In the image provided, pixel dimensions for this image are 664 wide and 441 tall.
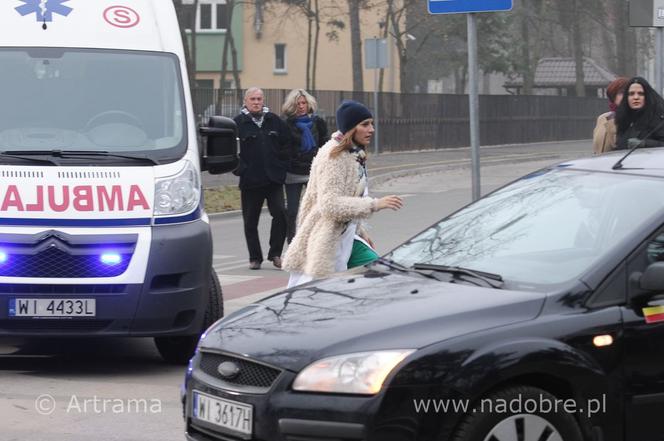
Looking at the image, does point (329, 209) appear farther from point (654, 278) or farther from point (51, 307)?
point (654, 278)

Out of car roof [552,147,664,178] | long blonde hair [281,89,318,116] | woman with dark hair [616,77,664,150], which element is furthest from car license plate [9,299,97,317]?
long blonde hair [281,89,318,116]

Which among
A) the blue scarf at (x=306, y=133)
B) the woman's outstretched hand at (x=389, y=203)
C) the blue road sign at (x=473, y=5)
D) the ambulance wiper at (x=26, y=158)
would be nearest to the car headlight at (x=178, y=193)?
the ambulance wiper at (x=26, y=158)

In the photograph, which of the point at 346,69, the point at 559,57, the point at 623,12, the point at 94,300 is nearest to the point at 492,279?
the point at 94,300

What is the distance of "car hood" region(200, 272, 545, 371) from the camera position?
537 cm

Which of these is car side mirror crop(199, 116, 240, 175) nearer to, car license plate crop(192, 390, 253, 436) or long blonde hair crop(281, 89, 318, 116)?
car license plate crop(192, 390, 253, 436)

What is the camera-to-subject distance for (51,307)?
857 centimetres

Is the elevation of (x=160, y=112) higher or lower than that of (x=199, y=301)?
higher

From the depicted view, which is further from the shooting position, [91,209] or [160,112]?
[160,112]

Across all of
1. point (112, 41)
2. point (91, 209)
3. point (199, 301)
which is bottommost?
point (199, 301)

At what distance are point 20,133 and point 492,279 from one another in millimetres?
4278

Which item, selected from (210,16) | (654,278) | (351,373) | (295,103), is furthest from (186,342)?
(210,16)

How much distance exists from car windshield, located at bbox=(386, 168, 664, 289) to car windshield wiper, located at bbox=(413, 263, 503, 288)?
0.17 ft

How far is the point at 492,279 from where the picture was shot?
5.92 metres

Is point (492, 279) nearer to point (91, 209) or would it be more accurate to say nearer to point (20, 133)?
point (91, 209)
